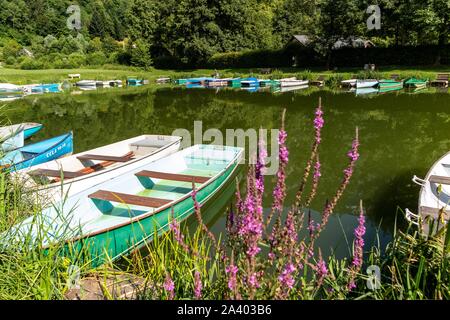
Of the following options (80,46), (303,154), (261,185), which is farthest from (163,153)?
(80,46)

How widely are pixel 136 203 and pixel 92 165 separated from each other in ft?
12.3

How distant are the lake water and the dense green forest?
32.2ft

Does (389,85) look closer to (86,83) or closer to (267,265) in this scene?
(86,83)

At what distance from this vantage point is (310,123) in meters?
17.5

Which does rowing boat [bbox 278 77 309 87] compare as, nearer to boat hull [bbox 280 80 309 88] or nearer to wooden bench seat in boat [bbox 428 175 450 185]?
boat hull [bbox 280 80 309 88]

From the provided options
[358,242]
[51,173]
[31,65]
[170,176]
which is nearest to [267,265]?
[358,242]

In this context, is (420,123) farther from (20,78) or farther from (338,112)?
(20,78)

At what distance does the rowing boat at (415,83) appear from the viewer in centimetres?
2896

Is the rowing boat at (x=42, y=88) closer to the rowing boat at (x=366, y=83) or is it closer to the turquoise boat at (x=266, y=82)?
the turquoise boat at (x=266, y=82)

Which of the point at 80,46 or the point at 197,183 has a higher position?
the point at 80,46

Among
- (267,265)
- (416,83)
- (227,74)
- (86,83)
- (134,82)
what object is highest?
(227,74)

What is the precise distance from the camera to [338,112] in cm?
1989
